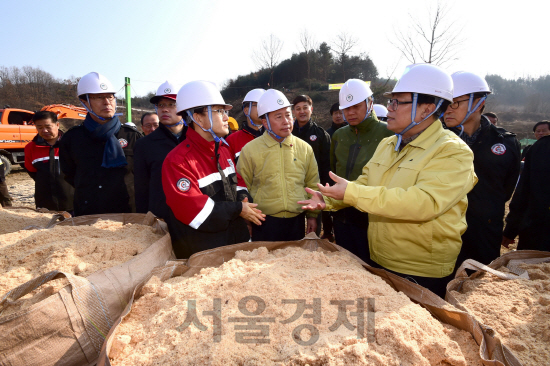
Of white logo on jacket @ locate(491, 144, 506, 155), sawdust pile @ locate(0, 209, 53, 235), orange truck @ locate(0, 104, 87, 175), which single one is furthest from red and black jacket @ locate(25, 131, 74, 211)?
orange truck @ locate(0, 104, 87, 175)

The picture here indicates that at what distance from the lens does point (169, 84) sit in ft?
11.8

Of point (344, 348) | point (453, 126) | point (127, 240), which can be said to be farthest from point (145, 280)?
point (453, 126)

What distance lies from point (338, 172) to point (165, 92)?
2.17 m

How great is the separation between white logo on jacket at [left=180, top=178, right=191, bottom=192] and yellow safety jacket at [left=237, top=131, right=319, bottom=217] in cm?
111

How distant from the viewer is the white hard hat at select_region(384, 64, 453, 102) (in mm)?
2010

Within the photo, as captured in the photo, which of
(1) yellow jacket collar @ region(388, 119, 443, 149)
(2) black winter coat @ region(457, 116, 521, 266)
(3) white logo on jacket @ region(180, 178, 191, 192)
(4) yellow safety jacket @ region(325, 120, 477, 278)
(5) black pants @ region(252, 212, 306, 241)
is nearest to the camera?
(4) yellow safety jacket @ region(325, 120, 477, 278)

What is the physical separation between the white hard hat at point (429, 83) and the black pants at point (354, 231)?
1.51 metres

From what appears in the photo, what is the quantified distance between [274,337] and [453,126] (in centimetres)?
263

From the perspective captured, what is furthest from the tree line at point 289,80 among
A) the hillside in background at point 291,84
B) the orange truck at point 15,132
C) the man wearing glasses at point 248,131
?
the man wearing glasses at point 248,131

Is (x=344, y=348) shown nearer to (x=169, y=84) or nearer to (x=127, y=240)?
(x=127, y=240)

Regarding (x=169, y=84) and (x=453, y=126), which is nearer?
(x=453, y=126)

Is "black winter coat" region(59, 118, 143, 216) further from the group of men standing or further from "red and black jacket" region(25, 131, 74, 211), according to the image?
"red and black jacket" region(25, 131, 74, 211)

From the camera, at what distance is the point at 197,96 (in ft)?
7.70

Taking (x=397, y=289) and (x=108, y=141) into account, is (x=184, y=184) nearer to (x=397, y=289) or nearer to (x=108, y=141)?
(x=397, y=289)
